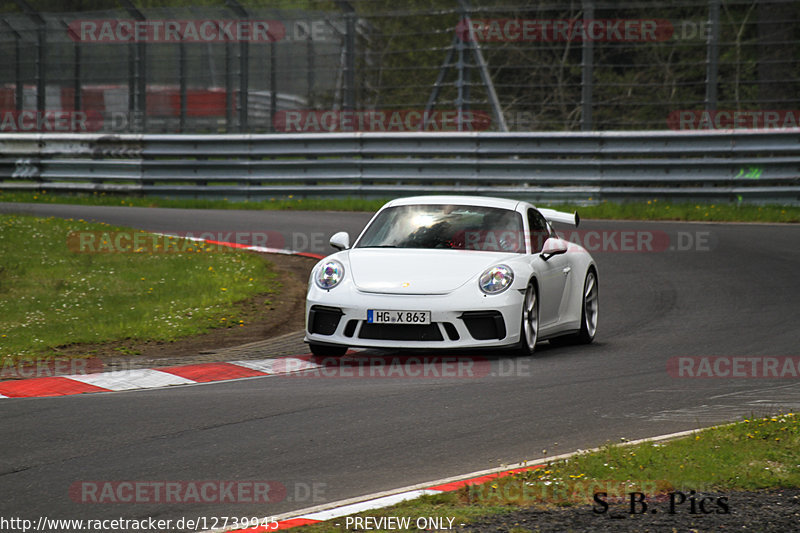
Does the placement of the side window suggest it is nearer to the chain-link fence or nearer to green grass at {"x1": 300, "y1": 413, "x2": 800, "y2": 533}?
green grass at {"x1": 300, "y1": 413, "x2": 800, "y2": 533}

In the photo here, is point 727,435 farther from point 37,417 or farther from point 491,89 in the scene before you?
point 491,89

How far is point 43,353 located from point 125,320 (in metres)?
1.44

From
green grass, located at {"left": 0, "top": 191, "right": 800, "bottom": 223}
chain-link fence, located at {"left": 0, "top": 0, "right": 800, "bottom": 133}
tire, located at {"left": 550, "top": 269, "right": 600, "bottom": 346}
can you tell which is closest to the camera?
tire, located at {"left": 550, "top": 269, "right": 600, "bottom": 346}

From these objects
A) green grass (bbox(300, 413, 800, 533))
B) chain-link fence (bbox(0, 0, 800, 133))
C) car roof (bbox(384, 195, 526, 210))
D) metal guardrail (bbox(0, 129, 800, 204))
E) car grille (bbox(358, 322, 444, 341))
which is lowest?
green grass (bbox(300, 413, 800, 533))

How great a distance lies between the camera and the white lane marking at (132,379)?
7855 millimetres

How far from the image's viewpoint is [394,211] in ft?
32.4

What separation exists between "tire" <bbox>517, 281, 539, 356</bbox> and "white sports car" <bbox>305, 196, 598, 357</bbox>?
0.04 feet

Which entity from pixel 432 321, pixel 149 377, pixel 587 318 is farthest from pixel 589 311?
pixel 149 377

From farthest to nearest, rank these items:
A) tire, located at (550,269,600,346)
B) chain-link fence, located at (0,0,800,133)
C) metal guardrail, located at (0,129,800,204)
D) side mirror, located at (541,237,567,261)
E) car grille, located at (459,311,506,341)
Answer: chain-link fence, located at (0,0,800,133)
metal guardrail, located at (0,129,800,204)
tire, located at (550,269,600,346)
side mirror, located at (541,237,567,261)
car grille, located at (459,311,506,341)

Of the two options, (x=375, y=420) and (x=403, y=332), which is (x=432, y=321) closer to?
(x=403, y=332)

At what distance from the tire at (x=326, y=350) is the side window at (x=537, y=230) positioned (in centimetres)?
182

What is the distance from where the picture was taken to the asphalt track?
528 cm

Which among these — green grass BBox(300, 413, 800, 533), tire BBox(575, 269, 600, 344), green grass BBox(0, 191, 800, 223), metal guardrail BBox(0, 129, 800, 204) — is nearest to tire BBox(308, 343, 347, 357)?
tire BBox(575, 269, 600, 344)

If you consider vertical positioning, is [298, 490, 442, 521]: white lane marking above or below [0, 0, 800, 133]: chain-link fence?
below
